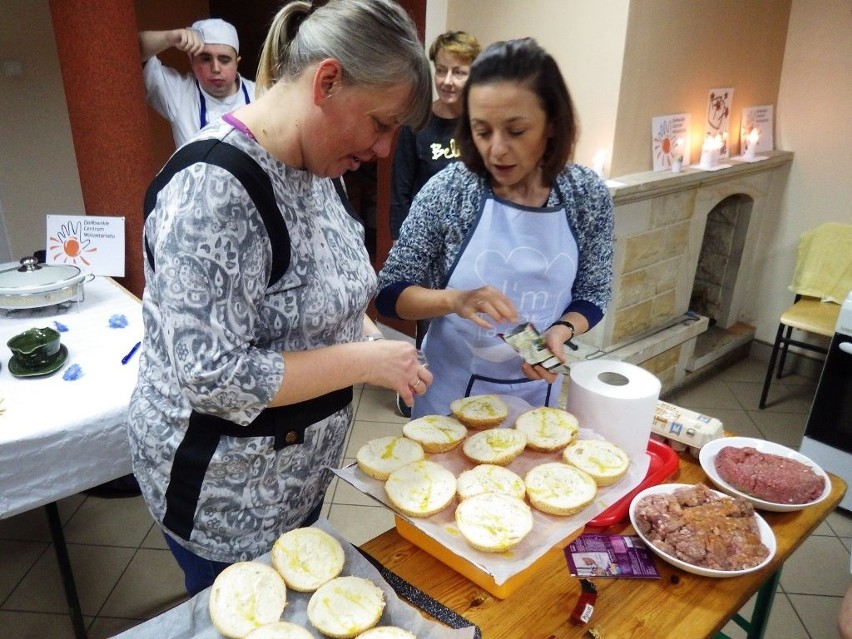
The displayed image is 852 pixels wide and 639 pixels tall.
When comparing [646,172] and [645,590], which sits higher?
[646,172]

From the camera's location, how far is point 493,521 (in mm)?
1018

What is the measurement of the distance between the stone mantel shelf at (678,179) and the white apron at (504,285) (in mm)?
1369

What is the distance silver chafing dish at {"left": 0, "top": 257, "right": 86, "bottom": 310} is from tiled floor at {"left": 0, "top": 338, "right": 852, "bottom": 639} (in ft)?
3.36

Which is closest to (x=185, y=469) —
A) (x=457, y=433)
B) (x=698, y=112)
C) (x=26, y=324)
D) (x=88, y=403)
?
(x=457, y=433)

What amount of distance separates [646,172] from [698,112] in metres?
0.58

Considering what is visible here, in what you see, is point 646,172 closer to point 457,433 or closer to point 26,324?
point 457,433

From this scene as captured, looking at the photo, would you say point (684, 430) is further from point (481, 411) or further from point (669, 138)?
point (669, 138)

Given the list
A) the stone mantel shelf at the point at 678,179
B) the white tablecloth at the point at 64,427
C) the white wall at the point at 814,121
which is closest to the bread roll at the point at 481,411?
the white tablecloth at the point at 64,427

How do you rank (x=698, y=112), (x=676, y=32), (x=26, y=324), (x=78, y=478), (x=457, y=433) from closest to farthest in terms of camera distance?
(x=457, y=433) < (x=78, y=478) < (x=26, y=324) < (x=676, y=32) < (x=698, y=112)

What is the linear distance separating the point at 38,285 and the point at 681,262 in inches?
125

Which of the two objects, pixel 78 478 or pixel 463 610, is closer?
pixel 463 610

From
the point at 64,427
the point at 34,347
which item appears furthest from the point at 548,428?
the point at 34,347

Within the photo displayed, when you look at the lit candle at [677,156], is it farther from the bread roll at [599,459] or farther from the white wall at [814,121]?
the bread roll at [599,459]

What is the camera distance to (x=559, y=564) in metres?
1.16
